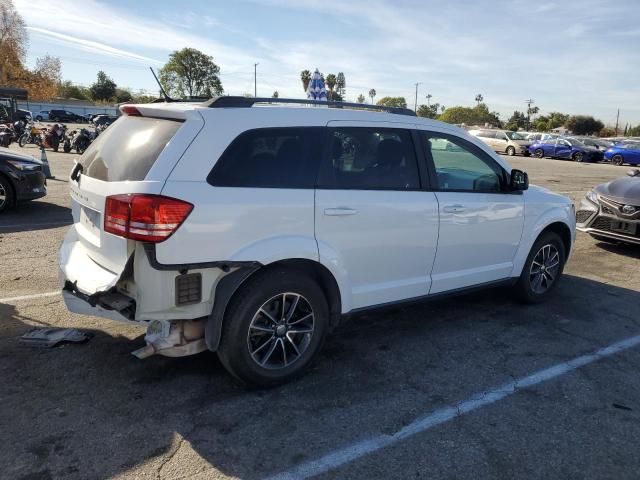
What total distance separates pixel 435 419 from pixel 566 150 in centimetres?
3704

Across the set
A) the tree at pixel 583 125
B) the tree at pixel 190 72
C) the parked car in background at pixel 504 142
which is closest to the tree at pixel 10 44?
the tree at pixel 190 72

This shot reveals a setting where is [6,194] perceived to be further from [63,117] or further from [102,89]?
[102,89]

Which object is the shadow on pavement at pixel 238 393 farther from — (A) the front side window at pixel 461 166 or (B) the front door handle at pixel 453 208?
(A) the front side window at pixel 461 166

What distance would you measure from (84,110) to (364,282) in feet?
269

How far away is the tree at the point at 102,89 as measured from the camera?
4355 inches

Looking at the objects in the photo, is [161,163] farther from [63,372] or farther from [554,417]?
[554,417]

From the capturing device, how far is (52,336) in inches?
162

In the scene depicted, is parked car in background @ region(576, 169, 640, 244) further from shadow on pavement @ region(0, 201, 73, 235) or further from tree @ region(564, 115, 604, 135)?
tree @ region(564, 115, 604, 135)

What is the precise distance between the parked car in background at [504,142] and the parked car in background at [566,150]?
653mm

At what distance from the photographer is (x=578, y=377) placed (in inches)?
154

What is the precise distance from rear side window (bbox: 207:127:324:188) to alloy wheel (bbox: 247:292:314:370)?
778 mm

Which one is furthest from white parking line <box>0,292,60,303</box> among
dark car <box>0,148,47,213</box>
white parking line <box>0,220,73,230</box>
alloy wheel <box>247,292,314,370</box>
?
dark car <box>0,148,47,213</box>

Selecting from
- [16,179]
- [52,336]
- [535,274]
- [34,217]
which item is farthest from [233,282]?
[16,179]

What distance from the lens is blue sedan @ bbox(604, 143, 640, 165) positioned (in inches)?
1325
